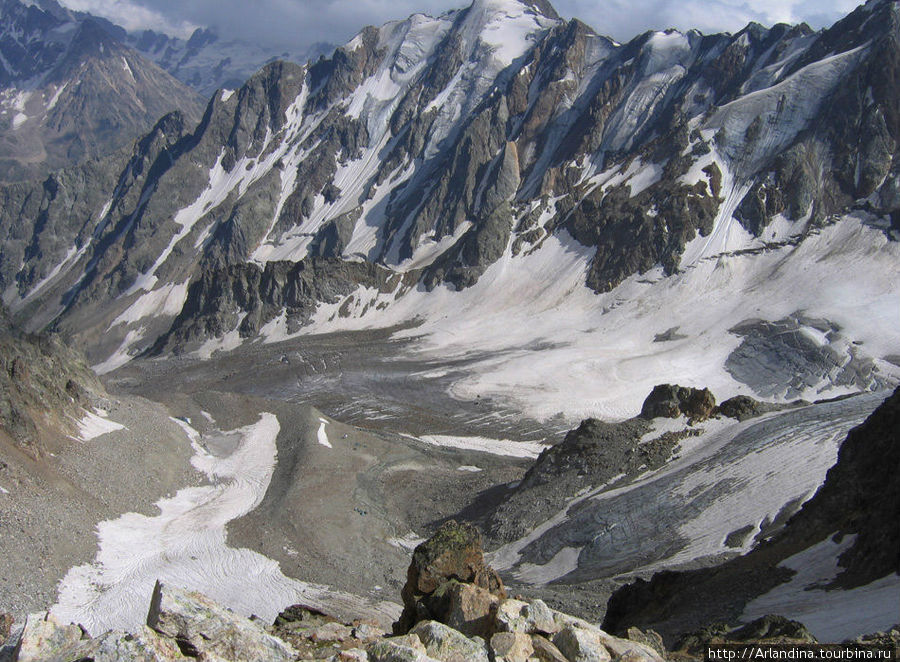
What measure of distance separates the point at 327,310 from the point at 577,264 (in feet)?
164

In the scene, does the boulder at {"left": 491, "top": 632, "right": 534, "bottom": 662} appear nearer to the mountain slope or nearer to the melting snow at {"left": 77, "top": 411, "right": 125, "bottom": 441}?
the melting snow at {"left": 77, "top": 411, "right": 125, "bottom": 441}

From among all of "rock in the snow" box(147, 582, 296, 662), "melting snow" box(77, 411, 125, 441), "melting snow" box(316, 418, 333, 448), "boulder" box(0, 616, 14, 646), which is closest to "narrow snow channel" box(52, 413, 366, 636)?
"melting snow" box(316, 418, 333, 448)

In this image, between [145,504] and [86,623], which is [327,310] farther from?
[86,623]

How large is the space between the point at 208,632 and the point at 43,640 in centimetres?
261

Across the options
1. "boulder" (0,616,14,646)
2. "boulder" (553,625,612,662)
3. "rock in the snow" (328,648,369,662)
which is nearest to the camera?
"rock in the snow" (328,648,369,662)

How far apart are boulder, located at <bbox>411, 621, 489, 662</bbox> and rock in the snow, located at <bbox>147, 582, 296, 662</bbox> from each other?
7.95ft

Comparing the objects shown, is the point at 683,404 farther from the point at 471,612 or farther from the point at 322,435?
the point at 471,612

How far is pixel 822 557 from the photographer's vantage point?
21.3 m

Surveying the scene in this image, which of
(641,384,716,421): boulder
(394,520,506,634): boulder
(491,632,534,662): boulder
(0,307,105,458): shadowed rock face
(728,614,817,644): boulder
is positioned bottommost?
(0,307,105,458): shadowed rock face

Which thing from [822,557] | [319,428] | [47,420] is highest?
[822,557]

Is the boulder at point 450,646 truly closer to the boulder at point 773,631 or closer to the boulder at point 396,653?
the boulder at point 396,653

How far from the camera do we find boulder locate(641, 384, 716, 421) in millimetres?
45875

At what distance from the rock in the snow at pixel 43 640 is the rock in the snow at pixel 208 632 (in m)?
1.34

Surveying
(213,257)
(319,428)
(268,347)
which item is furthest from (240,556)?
(213,257)
